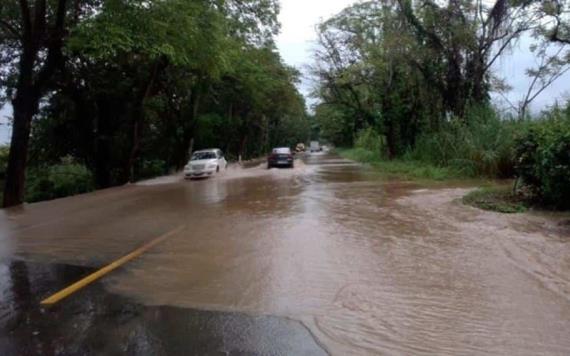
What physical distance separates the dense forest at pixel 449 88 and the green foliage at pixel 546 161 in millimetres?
23

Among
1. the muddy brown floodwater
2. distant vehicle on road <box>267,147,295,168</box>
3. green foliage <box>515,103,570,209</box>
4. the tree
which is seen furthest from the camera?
distant vehicle on road <box>267,147,295,168</box>

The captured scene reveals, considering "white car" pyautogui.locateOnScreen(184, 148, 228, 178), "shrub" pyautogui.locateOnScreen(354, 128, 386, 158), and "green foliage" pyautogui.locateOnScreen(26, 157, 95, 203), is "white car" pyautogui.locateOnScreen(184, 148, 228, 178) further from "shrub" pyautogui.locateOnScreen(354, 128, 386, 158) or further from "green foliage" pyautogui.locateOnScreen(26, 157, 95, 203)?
"shrub" pyautogui.locateOnScreen(354, 128, 386, 158)

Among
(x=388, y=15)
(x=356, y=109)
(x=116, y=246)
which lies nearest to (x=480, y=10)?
(x=388, y=15)

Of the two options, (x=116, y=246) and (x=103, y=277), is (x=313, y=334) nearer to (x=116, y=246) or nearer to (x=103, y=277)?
(x=103, y=277)

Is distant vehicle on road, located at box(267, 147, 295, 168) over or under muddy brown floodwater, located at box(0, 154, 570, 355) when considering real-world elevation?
over

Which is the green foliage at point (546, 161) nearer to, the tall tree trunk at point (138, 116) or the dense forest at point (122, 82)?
the dense forest at point (122, 82)

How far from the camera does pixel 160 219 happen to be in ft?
39.1

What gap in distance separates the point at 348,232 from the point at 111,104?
846 inches

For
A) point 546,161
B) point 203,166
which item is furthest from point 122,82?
point 546,161

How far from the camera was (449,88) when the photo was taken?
87.4 ft

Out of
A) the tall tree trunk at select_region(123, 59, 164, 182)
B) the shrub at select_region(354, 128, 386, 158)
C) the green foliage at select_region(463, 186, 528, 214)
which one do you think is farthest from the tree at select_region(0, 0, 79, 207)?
the shrub at select_region(354, 128, 386, 158)

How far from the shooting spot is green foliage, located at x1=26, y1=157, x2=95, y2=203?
29859 mm

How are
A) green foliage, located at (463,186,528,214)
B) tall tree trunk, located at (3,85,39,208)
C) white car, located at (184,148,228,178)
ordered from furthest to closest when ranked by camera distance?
1. white car, located at (184,148,228,178)
2. tall tree trunk, located at (3,85,39,208)
3. green foliage, located at (463,186,528,214)

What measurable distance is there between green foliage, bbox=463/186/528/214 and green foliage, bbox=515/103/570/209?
1.68ft
